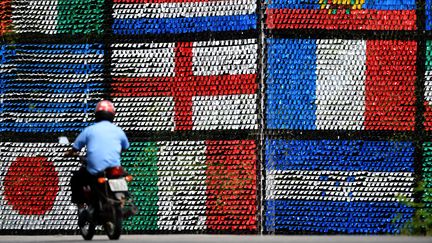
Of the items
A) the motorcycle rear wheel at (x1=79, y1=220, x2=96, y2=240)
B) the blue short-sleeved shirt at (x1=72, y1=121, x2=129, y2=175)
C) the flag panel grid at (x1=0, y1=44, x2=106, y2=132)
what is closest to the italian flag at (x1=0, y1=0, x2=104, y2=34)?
the flag panel grid at (x1=0, y1=44, x2=106, y2=132)

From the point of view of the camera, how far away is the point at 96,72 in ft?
43.6

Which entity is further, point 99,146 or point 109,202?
point 99,146

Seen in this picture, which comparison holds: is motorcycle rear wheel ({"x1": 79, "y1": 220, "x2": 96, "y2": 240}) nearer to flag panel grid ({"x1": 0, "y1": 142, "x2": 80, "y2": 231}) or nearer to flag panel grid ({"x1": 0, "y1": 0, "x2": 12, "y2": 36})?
flag panel grid ({"x1": 0, "y1": 142, "x2": 80, "y2": 231})

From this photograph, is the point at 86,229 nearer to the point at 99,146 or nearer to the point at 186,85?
the point at 99,146

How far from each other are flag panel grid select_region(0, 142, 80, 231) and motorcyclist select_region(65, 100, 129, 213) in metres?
1.11

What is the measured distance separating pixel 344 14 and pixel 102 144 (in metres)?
2.82

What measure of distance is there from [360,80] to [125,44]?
248 cm

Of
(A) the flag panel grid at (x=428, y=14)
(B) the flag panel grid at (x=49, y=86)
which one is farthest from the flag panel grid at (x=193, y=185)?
(A) the flag panel grid at (x=428, y=14)

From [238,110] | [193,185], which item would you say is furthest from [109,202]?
[238,110]

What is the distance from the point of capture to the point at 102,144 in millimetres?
11938

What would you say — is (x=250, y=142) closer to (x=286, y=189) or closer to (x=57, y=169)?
(x=286, y=189)

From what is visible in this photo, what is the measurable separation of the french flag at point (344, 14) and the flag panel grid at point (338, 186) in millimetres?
1174

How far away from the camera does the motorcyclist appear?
1191 centimetres

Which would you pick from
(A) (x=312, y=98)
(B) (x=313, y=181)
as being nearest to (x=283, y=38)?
(A) (x=312, y=98)
